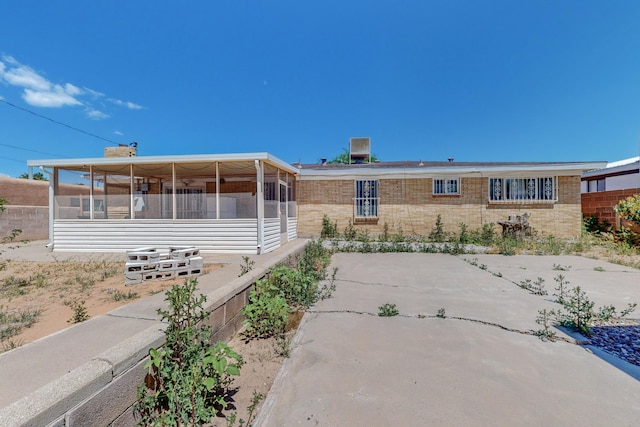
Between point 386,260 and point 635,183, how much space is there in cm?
1443

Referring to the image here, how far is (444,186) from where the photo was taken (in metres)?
11.3

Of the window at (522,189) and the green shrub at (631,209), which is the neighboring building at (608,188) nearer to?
the green shrub at (631,209)

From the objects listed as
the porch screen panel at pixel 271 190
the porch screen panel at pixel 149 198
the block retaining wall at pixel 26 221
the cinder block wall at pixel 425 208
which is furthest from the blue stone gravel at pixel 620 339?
the block retaining wall at pixel 26 221

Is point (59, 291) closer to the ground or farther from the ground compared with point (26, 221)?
closer to the ground

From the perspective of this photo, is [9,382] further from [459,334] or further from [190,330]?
[459,334]

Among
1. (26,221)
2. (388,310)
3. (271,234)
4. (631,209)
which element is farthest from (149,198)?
(631,209)

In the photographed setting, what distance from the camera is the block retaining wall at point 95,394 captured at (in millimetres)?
1163

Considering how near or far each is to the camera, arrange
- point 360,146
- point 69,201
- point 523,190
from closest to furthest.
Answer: point 69,201, point 523,190, point 360,146

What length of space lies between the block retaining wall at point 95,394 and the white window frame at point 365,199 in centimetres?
1011

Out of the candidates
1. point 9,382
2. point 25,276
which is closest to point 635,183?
point 9,382

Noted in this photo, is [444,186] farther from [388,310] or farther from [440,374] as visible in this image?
[440,374]

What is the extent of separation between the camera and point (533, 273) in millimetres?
5801

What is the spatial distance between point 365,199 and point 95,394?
1083 centimetres

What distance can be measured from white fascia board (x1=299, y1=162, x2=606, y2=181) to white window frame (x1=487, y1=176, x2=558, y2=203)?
0.74 feet
